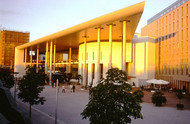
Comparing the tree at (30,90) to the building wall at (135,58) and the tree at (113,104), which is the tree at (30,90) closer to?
the tree at (113,104)

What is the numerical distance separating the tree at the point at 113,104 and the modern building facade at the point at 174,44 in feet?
61.2

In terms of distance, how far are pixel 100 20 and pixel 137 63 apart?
1543 centimetres

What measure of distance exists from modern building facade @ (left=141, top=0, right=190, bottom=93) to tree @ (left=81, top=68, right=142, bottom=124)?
1866 cm

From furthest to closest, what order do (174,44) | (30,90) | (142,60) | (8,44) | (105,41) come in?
(8,44)
(105,41)
(142,60)
(174,44)
(30,90)

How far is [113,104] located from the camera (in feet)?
18.5

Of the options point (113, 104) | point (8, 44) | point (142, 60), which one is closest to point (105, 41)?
point (142, 60)

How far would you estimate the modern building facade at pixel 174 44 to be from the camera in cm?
2473

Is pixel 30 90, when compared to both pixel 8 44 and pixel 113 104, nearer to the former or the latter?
pixel 113 104

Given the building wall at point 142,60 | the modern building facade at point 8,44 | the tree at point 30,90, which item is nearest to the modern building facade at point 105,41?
the building wall at point 142,60

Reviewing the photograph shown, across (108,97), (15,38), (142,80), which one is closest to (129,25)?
(142,80)

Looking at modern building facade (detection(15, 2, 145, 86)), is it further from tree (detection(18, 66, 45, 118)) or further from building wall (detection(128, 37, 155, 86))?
tree (detection(18, 66, 45, 118))

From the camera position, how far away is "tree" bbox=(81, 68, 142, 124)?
218 inches

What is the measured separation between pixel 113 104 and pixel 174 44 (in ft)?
85.1

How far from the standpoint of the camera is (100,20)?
19.6 metres
